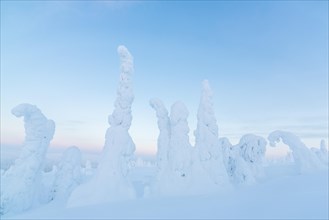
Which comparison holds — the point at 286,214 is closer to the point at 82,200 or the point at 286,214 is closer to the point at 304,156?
the point at 82,200

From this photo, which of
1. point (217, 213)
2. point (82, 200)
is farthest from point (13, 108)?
point (217, 213)

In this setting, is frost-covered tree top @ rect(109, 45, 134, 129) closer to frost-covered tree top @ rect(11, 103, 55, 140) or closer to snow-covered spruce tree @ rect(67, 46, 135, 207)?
snow-covered spruce tree @ rect(67, 46, 135, 207)

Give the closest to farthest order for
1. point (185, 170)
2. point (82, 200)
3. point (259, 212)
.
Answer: point (259, 212) < point (82, 200) < point (185, 170)

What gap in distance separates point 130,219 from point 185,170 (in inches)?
604

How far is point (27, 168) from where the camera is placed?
28156 millimetres

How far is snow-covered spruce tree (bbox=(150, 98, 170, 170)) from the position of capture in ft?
90.0

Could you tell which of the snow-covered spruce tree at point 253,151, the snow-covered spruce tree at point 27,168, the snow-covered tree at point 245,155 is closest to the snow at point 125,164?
the snow-covered spruce tree at point 27,168

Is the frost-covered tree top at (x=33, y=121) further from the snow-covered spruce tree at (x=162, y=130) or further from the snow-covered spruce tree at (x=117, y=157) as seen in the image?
the snow-covered spruce tree at (x=162, y=130)

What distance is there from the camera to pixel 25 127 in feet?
95.5

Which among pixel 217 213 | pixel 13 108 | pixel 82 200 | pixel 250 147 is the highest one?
pixel 13 108

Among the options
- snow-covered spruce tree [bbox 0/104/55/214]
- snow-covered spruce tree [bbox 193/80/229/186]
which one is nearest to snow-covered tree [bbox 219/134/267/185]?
snow-covered spruce tree [bbox 193/80/229/186]

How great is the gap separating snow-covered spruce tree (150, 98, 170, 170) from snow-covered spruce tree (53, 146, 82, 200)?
10428mm

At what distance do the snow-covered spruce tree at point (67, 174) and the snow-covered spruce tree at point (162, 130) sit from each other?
1043cm

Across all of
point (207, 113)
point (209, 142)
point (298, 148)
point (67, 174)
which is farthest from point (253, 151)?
point (67, 174)
